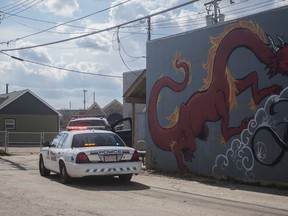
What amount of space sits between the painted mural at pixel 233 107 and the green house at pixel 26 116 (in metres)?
30.6

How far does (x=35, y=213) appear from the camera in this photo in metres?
8.89

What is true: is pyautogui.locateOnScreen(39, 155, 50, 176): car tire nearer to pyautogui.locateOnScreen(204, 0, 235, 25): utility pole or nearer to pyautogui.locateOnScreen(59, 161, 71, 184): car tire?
pyautogui.locateOnScreen(59, 161, 71, 184): car tire

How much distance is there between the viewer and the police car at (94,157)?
12711 millimetres

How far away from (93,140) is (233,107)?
13.3 feet

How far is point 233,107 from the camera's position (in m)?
14.1

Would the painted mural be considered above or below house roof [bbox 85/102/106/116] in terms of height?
below

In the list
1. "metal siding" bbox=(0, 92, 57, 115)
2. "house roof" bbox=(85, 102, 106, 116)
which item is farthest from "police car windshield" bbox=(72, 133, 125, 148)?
"house roof" bbox=(85, 102, 106, 116)

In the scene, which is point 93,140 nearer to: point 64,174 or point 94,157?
point 94,157

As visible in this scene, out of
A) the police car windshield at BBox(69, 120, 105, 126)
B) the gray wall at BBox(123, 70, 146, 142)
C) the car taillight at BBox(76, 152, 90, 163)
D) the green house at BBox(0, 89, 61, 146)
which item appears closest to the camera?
the car taillight at BBox(76, 152, 90, 163)

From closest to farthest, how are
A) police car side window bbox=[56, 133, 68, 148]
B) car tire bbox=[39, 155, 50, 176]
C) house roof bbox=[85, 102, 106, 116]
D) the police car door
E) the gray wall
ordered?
the police car door
police car side window bbox=[56, 133, 68, 148]
car tire bbox=[39, 155, 50, 176]
the gray wall
house roof bbox=[85, 102, 106, 116]

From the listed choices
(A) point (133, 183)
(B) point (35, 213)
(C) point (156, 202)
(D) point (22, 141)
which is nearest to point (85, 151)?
(A) point (133, 183)

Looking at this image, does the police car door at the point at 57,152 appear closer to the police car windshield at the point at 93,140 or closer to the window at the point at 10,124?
the police car windshield at the point at 93,140

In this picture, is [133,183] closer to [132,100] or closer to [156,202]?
[156,202]

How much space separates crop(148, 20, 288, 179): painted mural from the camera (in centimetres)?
1283
